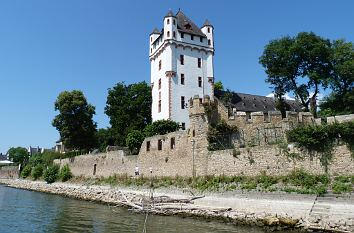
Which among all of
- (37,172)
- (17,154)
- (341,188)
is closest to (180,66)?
(341,188)

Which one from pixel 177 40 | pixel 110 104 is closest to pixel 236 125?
pixel 177 40

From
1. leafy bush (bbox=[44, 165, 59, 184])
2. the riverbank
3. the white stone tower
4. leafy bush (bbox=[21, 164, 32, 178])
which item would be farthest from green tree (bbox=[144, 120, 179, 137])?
leafy bush (bbox=[21, 164, 32, 178])

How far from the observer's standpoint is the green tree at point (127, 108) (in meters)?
51.3

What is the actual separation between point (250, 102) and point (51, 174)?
1158 inches

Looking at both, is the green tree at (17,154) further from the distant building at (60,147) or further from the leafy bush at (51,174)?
the leafy bush at (51,174)

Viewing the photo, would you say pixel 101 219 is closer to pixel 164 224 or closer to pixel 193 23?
pixel 164 224

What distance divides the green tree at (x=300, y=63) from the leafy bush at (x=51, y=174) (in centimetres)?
3205

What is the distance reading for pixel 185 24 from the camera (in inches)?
1885

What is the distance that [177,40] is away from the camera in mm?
45688

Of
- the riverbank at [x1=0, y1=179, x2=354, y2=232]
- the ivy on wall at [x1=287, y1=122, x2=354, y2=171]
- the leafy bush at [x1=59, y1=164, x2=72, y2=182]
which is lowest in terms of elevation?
the riverbank at [x1=0, y1=179, x2=354, y2=232]

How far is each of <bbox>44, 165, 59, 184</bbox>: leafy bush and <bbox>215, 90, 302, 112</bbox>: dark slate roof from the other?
25.2 m

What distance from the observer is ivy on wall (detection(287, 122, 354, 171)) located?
2077cm

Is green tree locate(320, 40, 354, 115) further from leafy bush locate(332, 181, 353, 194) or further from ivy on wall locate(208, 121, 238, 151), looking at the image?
leafy bush locate(332, 181, 353, 194)

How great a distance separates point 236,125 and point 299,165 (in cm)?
810
